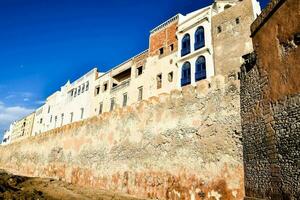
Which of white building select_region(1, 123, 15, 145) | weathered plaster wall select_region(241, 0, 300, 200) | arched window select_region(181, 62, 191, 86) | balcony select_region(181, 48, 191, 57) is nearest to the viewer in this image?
weathered plaster wall select_region(241, 0, 300, 200)

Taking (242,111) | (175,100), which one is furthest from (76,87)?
(242,111)

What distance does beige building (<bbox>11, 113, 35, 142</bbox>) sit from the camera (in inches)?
2170

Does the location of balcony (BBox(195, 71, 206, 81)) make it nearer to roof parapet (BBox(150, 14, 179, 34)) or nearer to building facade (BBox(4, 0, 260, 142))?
building facade (BBox(4, 0, 260, 142))

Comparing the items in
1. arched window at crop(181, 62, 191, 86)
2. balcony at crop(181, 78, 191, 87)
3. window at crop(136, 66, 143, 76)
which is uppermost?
window at crop(136, 66, 143, 76)

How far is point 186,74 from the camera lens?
76.3 feet

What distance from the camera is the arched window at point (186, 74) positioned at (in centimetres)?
2295

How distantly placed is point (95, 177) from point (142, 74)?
52.5 feet

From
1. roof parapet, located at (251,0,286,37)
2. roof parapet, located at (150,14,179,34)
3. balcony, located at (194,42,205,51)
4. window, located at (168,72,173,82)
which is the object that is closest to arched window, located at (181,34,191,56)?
balcony, located at (194,42,205,51)

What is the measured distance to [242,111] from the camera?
7.74 meters

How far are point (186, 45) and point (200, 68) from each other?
3.28 m

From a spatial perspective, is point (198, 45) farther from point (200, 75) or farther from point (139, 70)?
point (139, 70)

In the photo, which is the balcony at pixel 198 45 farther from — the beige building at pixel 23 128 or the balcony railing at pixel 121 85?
the beige building at pixel 23 128

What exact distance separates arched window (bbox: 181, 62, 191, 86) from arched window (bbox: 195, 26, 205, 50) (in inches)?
72.3

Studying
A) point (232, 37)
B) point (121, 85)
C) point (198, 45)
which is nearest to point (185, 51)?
point (198, 45)
